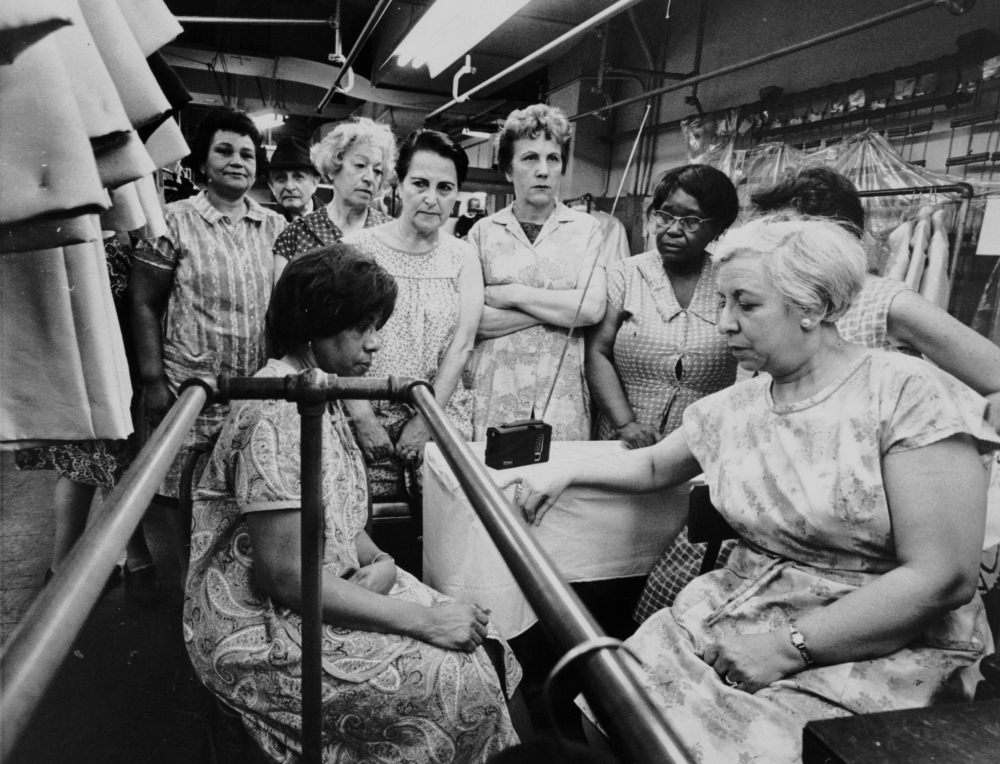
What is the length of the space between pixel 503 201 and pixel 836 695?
7.72 m

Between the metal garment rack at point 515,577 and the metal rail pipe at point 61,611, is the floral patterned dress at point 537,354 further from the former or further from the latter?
the metal rail pipe at point 61,611

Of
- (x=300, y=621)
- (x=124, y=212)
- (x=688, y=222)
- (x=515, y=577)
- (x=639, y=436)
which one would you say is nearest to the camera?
(x=515, y=577)

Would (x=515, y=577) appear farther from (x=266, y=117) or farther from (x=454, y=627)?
(x=266, y=117)

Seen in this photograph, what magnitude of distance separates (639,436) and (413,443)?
67 centimetres

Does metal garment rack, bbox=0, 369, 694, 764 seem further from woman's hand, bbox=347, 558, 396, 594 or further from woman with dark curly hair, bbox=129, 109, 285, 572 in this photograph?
woman with dark curly hair, bbox=129, 109, 285, 572

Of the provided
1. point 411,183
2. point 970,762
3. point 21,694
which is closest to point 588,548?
point 970,762

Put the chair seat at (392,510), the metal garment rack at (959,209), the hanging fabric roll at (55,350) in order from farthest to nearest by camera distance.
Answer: the metal garment rack at (959,209), the chair seat at (392,510), the hanging fabric roll at (55,350)

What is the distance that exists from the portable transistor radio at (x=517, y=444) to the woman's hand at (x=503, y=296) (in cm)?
71

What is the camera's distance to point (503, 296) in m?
2.38

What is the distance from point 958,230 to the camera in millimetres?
2973

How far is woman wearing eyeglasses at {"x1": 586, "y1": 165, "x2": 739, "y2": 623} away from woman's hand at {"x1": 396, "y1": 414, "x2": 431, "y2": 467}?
0.60 m

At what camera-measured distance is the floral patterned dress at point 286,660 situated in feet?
4.17

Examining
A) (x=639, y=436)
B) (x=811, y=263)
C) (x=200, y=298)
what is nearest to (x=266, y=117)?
(x=200, y=298)

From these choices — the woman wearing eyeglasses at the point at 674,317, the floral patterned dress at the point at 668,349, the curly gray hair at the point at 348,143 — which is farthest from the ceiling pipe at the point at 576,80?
the floral patterned dress at the point at 668,349
